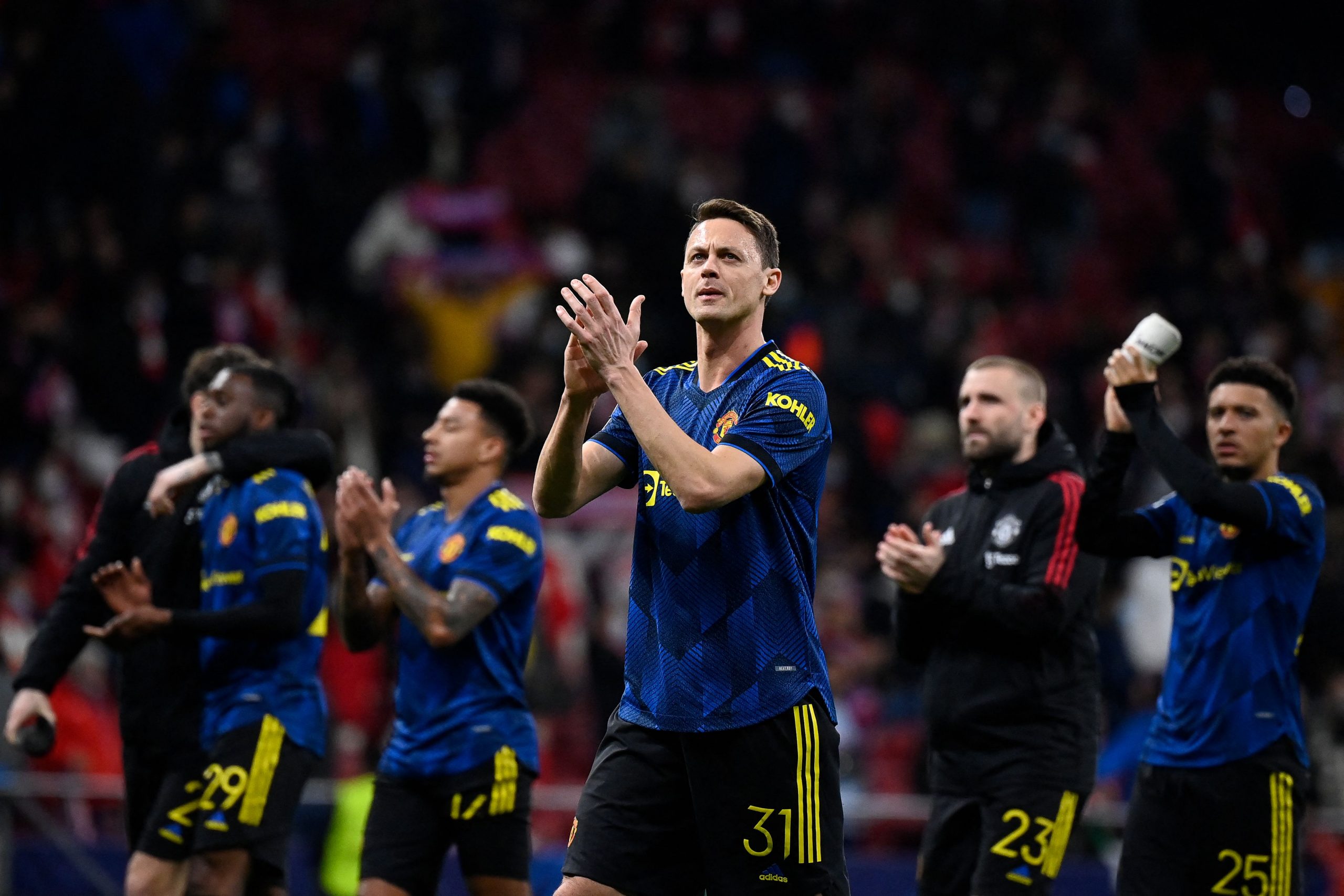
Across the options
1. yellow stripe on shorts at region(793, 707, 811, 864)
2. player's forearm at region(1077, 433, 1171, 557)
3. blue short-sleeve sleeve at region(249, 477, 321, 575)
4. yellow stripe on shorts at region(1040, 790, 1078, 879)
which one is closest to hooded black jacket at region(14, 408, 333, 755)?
blue short-sleeve sleeve at region(249, 477, 321, 575)

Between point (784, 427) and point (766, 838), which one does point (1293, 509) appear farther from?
point (766, 838)

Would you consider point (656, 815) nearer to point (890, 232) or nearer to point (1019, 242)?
point (890, 232)

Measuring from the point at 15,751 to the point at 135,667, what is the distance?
14.3 ft

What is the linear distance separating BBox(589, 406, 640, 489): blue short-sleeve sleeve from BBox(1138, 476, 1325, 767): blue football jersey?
2.30 metres

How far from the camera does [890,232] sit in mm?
15992

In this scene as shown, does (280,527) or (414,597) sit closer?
(414,597)

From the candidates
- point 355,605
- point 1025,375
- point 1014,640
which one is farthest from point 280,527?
point 1025,375

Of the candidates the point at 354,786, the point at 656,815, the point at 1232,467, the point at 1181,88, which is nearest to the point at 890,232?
the point at 1181,88

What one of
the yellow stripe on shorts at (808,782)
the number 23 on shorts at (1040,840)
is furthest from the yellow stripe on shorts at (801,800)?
the number 23 on shorts at (1040,840)

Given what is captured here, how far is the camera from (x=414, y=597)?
20.7 feet

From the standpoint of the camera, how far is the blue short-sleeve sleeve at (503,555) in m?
6.48

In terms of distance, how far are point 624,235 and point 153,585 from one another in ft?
27.7

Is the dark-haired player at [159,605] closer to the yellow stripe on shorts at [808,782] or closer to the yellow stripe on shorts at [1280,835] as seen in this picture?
the yellow stripe on shorts at [808,782]

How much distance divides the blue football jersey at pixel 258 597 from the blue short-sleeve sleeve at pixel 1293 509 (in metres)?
3.72
